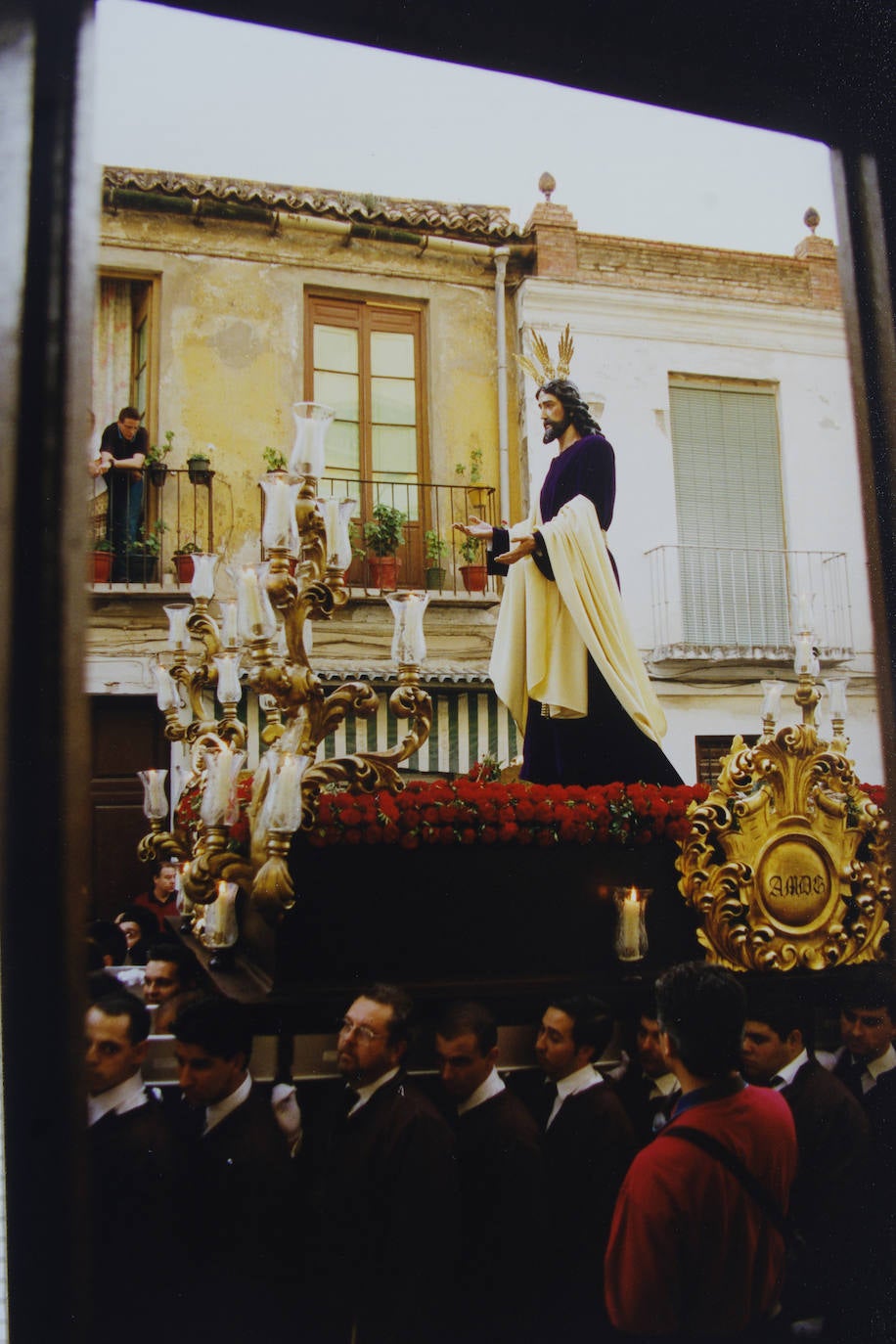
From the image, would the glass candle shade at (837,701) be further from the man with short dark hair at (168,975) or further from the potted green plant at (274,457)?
the potted green plant at (274,457)

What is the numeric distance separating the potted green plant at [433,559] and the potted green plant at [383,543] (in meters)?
0.33

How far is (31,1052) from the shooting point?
89cm

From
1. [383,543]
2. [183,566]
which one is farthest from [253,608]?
[383,543]

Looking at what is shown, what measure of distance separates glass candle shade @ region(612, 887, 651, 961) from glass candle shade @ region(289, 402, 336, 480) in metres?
1.49

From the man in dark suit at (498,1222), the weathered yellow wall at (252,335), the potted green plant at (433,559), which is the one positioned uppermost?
the weathered yellow wall at (252,335)

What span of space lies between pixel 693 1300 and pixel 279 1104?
4.27 feet

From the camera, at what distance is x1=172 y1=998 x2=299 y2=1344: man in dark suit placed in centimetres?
235

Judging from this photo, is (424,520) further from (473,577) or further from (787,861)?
(787,861)

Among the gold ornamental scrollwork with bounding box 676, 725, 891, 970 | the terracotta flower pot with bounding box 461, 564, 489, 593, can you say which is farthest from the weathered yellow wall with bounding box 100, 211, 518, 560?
the gold ornamental scrollwork with bounding box 676, 725, 891, 970

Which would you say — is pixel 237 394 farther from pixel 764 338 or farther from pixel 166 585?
pixel 764 338

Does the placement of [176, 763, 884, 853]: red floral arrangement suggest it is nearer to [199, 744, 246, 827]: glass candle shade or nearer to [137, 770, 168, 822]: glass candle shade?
[199, 744, 246, 827]: glass candle shade

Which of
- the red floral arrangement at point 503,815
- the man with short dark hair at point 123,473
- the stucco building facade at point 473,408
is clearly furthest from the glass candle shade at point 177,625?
the stucco building facade at point 473,408

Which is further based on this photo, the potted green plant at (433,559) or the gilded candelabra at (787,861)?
the potted green plant at (433,559)

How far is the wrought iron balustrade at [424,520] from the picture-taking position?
8.80 metres
